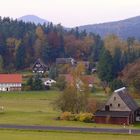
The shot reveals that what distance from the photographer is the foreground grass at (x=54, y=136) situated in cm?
3897

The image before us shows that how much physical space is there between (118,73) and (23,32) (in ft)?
163

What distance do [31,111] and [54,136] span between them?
2180 cm

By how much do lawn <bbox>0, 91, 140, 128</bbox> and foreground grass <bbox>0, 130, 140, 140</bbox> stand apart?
7.30m

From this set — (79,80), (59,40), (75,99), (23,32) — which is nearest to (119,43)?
(59,40)

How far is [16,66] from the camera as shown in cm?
12369

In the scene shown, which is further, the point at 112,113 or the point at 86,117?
the point at 112,113

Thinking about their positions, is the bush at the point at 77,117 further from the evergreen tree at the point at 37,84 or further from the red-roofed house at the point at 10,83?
the red-roofed house at the point at 10,83

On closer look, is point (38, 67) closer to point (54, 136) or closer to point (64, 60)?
point (64, 60)

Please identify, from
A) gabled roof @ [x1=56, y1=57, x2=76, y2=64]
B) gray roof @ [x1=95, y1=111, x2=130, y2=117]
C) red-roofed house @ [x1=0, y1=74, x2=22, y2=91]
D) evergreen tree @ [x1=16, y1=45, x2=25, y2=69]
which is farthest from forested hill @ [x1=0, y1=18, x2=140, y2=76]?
gray roof @ [x1=95, y1=111, x2=130, y2=117]

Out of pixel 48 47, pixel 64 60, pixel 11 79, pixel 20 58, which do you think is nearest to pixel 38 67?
pixel 20 58

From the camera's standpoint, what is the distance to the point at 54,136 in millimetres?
40188

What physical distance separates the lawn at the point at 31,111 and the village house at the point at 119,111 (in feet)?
6.31

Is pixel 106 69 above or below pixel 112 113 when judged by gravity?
above

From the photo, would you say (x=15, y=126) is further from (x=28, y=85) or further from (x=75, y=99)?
(x=28, y=85)
